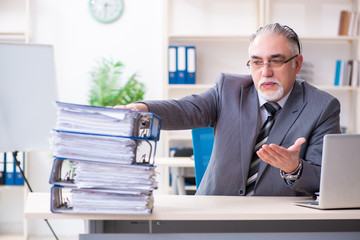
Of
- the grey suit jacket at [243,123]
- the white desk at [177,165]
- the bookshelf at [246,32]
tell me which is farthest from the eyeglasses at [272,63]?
the bookshelf at [246,32]

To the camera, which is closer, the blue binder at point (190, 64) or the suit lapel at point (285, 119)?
the suit lapel at point (285, 119)

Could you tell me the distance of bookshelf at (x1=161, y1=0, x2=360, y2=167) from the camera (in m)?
5.06

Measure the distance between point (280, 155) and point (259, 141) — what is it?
20.6 inches

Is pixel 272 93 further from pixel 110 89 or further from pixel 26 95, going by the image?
pixel 110 89

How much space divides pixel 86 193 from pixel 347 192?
0.76 metres

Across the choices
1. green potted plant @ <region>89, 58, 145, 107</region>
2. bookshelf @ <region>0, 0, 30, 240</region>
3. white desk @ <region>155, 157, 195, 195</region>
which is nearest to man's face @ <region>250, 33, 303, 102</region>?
white desk @ <region>155, 157, 195, 195</region>

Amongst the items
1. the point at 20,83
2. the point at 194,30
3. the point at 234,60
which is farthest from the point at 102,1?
the point at 20,83

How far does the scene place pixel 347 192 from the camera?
5.20 feet

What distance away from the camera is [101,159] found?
1.45 meters

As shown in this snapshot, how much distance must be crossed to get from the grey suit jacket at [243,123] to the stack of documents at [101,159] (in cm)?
54

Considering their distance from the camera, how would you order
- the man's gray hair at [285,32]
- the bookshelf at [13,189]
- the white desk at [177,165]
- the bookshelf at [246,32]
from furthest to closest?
1. the bookshelf at [246,32]
2. the bookshelf at [13,189]
3. the white desk at [177,165]
4. the man's gray hair at [285,32]

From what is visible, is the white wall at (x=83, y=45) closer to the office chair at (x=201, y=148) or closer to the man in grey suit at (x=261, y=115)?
the office chair at (x=201, y=148)

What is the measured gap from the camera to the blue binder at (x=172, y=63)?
4.75m

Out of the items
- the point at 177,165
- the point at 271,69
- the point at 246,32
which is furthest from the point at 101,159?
the point at 246,32
